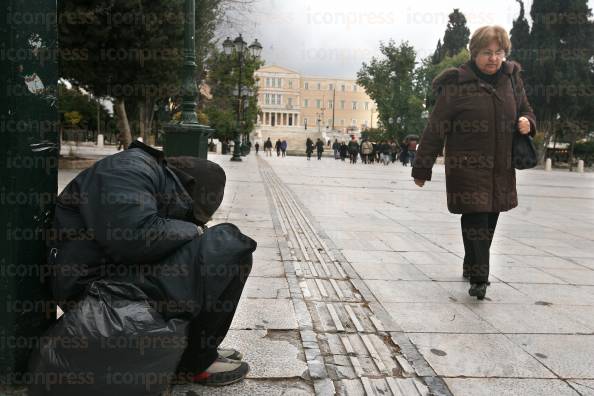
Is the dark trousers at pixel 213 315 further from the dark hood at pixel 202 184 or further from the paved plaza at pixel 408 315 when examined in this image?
the dark hood at pixel 202 184

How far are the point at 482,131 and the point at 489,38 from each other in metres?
0.61

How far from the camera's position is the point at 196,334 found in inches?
87.8

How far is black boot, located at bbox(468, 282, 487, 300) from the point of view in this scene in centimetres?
378

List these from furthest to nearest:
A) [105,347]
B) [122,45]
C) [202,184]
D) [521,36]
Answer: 1. [521,36]
2. [122,45]
3. [202,184]
4. [105,347]

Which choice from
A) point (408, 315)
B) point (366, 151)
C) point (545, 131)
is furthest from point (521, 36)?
point (408, 315)

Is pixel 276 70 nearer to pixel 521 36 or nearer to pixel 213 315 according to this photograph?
pixel 521 36

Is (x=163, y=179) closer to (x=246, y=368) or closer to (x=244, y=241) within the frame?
(x=244, y=241)

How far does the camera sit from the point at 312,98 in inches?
4815

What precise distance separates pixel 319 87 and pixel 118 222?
124016mm

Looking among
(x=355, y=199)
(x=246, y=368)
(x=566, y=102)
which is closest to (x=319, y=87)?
(x=566, y=102)

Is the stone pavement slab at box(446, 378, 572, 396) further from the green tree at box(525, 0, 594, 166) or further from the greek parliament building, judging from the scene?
the greek parliament building

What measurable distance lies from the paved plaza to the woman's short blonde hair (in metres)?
1.73

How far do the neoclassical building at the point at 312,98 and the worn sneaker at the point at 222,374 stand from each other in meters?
115

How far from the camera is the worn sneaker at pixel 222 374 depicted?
93.8 inches
